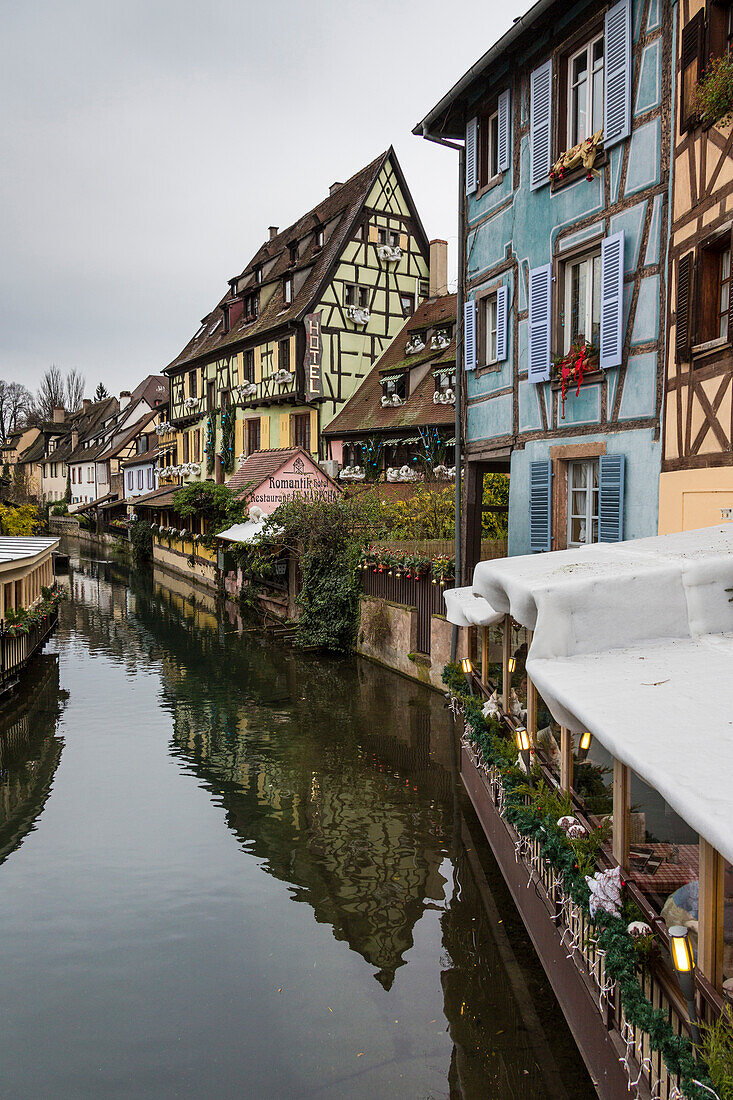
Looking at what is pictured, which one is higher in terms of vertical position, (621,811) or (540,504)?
(540,504)

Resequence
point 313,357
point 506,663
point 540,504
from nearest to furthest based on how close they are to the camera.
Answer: point 506,663
point 540,504
point 313,357

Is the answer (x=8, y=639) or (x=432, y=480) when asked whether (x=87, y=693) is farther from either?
(x=432, y=480)

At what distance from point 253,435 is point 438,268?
9046 mm

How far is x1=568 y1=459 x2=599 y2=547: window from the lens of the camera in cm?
1048

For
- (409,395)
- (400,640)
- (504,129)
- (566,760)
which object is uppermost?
(504,129)

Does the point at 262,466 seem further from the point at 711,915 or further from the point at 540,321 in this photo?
the point at 711,915

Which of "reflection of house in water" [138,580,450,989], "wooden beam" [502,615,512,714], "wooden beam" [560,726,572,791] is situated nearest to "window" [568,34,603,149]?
"wooden beam" [502,615,512,714]

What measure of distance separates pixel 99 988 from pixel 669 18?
11027 millimetres

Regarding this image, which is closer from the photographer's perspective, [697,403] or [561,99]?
[697,403]

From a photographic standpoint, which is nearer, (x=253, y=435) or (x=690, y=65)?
(x=690, y=65)

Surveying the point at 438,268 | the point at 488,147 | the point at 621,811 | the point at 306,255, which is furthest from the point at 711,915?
the point at 306,255

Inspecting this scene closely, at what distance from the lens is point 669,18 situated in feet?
28.9

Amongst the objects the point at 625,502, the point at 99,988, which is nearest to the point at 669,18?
the point at 625,502

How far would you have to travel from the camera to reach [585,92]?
10.4 meters
